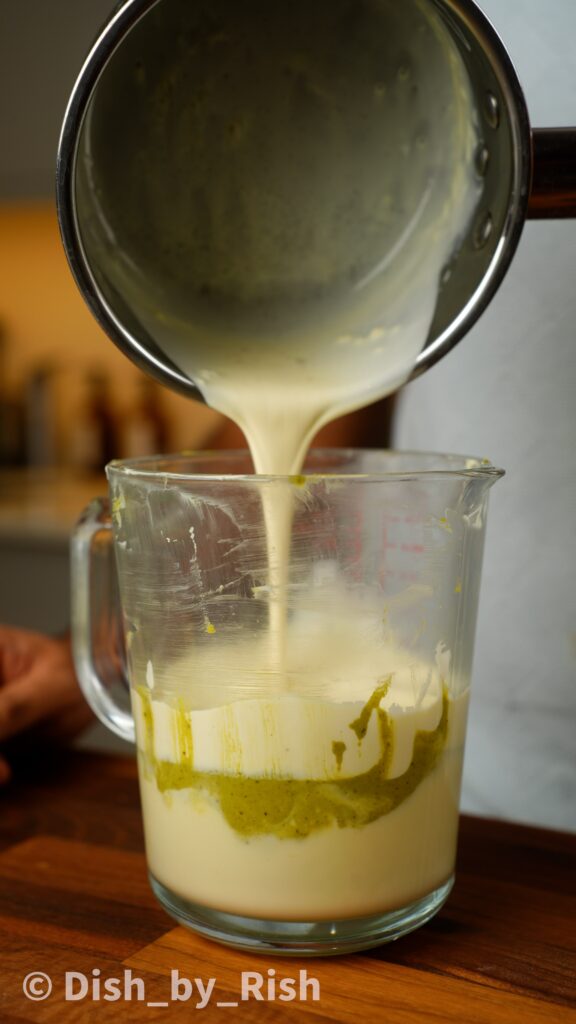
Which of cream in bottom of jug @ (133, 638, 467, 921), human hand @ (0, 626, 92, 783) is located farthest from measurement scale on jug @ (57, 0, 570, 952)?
human hand @ (0, 626, 92, 783)

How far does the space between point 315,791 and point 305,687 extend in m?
0.05

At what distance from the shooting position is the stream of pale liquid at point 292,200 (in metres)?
0.56

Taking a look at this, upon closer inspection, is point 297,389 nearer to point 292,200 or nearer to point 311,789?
point 292,200

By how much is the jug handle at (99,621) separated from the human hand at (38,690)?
0.13 m

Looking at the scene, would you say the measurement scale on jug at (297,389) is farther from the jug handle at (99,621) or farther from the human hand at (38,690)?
the human hand at (38,690)

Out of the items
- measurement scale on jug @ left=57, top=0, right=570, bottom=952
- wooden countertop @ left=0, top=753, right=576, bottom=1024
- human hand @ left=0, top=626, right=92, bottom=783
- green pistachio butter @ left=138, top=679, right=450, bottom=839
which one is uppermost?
measurement scale on jug @ left=57, top=0, right=570, bottom=952

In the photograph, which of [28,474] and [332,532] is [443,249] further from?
[28,474]

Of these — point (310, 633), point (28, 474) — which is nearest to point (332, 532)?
point (310, 633)

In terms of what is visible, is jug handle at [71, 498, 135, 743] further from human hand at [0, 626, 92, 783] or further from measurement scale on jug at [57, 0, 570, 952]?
human hand at [0, 626, 92, 783]

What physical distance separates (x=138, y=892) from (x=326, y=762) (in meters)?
0.16

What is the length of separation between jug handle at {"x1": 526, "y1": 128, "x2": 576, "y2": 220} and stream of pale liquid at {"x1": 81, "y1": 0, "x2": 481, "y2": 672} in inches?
1.7

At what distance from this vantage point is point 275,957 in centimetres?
50

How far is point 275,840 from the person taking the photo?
19.3 inches

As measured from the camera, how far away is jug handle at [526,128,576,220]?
531 millimetres
